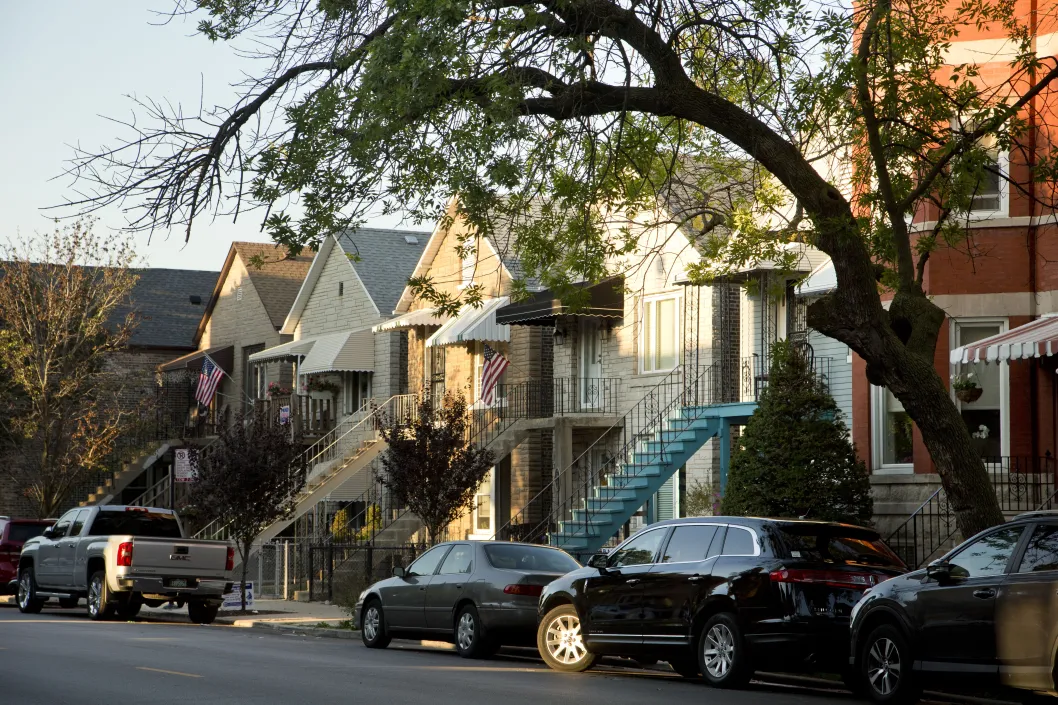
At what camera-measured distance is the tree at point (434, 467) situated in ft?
82.9

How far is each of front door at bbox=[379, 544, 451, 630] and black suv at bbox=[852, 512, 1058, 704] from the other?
690 centimetres

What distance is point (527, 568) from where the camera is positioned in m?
17.3

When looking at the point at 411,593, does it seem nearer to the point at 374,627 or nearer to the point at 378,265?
the point at 374,627

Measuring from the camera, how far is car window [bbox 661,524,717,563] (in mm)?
14109

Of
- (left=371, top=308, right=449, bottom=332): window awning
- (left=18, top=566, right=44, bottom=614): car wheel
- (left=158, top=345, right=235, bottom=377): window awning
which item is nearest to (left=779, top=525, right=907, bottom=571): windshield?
(left=18, top=566, right=44, bottom=614): car wheel

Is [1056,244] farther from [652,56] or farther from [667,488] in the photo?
[667,488]

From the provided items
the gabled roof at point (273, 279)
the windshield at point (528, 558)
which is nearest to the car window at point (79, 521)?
the windshield at point (528, 558)

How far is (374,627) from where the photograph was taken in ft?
61.5

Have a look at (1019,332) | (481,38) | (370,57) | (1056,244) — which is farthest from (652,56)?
(1056,244)

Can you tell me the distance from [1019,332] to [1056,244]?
2104mm

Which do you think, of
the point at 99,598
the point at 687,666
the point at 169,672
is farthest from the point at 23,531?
the point at 687,666

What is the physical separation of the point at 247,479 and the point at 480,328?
7.28 meters

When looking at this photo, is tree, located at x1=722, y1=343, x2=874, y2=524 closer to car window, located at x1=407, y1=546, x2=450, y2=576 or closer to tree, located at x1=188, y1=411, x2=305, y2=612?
car window, located at x1=407, y1=546, x2=450, y2=576

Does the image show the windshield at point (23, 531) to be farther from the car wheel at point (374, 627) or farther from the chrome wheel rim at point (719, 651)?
the chrome wheel rim at point (719, 651)
